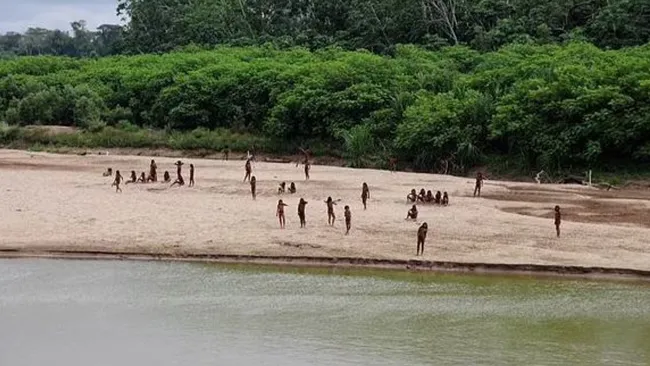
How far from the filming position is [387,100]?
5522cm

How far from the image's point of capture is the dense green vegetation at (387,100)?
1779 inches

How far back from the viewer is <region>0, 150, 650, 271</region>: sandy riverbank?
2872cm

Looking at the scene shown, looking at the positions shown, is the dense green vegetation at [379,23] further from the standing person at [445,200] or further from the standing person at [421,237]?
the standing person at [421,237]

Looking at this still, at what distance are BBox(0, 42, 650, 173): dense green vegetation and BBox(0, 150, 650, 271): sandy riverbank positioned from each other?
439cm

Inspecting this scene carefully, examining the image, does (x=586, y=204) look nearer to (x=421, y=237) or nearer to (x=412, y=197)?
(x=412, y=197)

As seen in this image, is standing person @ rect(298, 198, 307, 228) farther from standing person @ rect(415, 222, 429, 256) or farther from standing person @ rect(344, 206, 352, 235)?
standing person @ rect(415, 222, 429, 256)

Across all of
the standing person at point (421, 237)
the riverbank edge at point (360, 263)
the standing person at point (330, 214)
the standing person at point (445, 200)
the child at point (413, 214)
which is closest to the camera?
the riverbank edge at point (360, 263)

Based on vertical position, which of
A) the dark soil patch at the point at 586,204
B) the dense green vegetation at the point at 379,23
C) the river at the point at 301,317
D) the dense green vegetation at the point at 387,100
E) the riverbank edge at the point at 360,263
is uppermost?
the dense green vegetation at the point at 379,23

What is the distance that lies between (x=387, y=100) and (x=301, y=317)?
110 feet

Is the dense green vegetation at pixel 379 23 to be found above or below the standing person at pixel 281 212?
above

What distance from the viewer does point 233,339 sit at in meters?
20.8

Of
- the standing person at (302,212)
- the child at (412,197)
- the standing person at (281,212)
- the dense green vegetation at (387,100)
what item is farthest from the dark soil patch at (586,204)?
the standing person at (281,212)

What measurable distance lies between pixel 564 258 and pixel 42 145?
41.3m

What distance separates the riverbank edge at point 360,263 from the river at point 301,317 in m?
0.48
